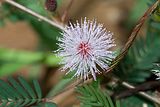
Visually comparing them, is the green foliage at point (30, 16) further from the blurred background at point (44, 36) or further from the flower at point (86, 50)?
the flower at point (86, 50)

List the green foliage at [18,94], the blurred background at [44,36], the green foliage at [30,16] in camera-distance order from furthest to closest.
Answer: the blurred background at [44,36]
the green foliage at [30,16]
the green foliage at [18,94]

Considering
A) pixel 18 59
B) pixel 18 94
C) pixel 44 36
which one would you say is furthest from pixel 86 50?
pixel 18 59

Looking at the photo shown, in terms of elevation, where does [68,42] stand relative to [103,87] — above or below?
above

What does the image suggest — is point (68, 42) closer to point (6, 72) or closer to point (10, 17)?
point (10, 17)

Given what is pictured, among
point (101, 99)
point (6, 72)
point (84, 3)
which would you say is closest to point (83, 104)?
point (101, 99)

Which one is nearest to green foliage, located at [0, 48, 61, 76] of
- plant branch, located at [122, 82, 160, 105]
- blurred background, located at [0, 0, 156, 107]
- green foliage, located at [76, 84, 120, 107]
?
blurred background, located at [0, 0, 156, 107]

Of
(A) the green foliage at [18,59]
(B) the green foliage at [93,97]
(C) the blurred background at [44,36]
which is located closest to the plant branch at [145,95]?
(B) the green foliage at [93,97]

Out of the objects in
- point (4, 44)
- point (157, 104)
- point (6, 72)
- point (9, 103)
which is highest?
point (4, 44)
